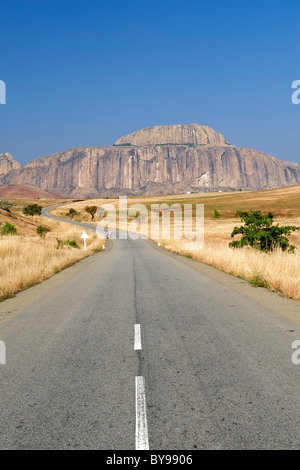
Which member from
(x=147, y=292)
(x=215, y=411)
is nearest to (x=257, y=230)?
(x=147, y=292)

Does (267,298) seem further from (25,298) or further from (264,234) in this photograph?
(264,234)

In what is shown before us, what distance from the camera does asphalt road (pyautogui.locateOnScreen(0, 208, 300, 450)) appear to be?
10.8 feet

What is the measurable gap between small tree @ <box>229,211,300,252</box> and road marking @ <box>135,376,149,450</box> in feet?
55.4

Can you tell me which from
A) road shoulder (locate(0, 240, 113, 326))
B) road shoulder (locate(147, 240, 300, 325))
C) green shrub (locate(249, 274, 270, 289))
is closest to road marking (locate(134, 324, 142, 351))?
road shoulder (locate(0, 240, 113, 326))

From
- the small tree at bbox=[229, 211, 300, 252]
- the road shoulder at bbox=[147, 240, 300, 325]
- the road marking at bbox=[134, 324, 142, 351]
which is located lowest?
the road shoulder at bbox=[147, 240, 300, 325]

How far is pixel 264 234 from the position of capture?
20438mm

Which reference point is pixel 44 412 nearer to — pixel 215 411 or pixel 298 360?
pixel 215 411

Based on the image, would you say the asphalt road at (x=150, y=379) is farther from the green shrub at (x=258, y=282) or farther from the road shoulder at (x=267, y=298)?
the green shrub at (x=258, y=282)

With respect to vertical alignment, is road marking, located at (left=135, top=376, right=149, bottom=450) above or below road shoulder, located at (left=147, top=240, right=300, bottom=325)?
above

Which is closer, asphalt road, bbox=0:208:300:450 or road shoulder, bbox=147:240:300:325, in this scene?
asphalt road, bbox=0:208:300:450

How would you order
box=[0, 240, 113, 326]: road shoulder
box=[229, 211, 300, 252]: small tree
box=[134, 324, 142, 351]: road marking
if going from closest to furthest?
box=[134, 324, 142, 351]: road marking → box=[0, 240, 113, 326]: road shoulder → box=[229, 211, 300, 252]: small tree

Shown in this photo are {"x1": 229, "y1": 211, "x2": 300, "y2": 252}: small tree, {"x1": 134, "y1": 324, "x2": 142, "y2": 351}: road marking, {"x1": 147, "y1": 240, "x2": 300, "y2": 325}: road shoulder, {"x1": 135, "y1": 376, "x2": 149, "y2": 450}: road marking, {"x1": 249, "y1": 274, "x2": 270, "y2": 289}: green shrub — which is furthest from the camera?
{"x1": 229, "y1": 211, "x2": 300, "y2": 252}: small tree

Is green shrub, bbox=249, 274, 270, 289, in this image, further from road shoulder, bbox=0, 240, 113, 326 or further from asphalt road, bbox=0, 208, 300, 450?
road shoulder, bbox=0, 240, 113, 326
